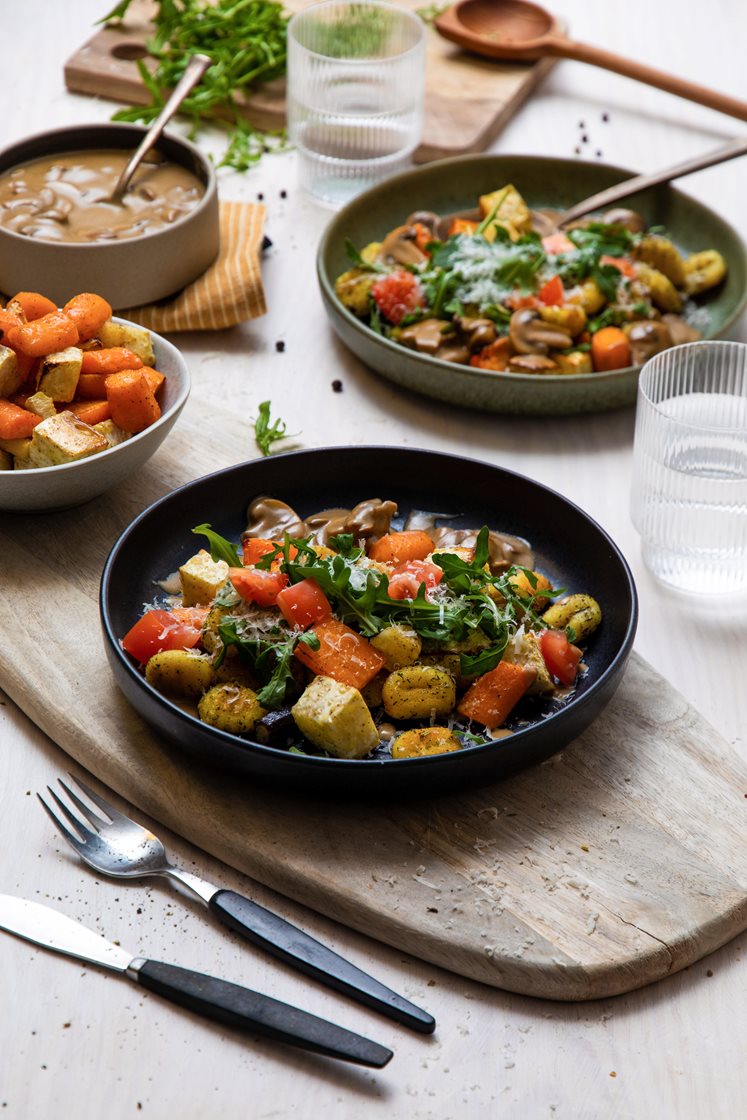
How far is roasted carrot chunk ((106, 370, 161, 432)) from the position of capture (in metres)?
2.01

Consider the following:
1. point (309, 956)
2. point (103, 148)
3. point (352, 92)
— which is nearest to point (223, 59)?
point (352, 92)

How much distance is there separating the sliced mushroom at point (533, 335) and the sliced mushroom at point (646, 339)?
0.13 metres

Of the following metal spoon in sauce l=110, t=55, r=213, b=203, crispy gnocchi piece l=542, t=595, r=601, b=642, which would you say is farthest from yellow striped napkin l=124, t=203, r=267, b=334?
crispy gnocchi piece l=542, t=595, r=601, b=642

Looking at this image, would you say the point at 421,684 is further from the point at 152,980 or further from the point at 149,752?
the point at 152,980

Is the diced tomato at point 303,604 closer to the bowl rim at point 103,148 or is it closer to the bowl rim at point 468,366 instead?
the bowl rim at point 468,366

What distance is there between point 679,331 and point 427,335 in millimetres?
501

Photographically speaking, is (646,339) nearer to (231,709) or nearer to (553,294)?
(553,294)

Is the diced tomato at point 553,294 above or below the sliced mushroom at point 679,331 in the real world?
above

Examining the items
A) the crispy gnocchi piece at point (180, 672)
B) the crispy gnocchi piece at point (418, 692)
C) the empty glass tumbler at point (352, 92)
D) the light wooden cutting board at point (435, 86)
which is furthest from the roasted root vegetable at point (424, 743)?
the light wooden cutting board at point (435, 86)

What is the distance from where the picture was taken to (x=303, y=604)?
1.62m

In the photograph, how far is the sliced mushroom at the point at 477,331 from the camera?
2406mm

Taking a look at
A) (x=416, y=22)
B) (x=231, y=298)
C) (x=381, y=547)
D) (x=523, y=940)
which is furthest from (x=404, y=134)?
(x=523, y=940)

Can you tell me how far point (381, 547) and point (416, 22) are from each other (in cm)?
177

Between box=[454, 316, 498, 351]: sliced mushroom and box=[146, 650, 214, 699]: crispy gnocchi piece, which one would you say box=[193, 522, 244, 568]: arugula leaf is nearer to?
box=[146, 650, 214, 699]: crispy gnocchi piece
